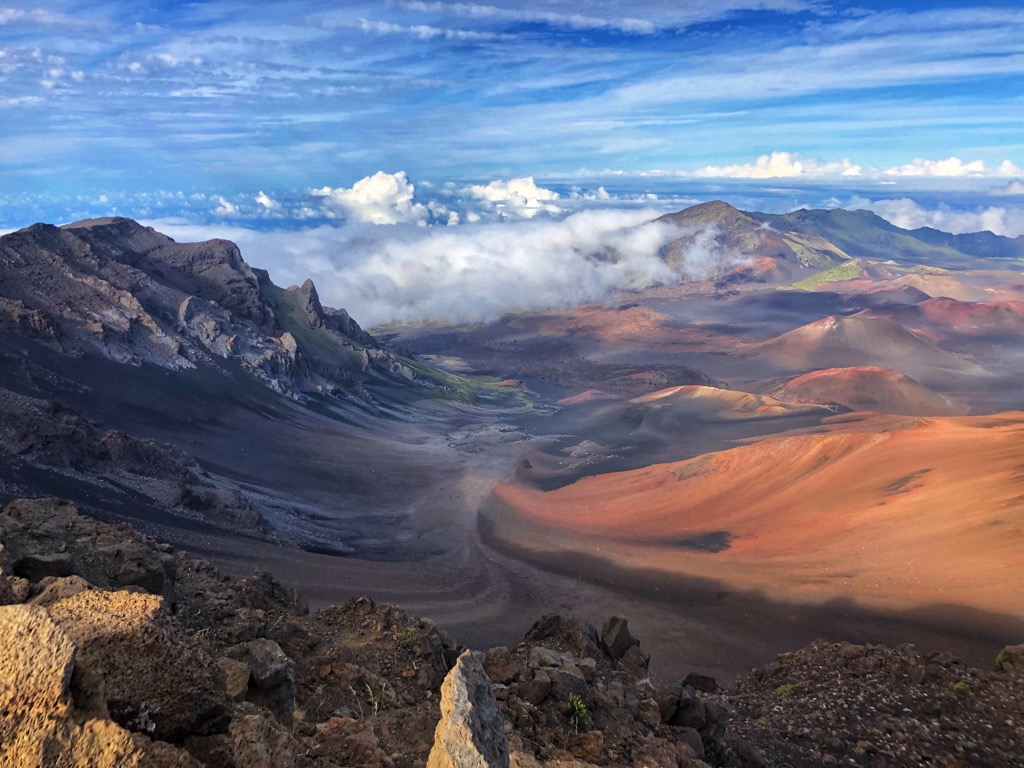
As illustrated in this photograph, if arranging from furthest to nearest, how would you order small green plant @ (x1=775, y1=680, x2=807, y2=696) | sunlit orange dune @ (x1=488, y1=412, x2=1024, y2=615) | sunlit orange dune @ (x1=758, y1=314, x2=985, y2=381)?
sunlit orange dune @ (x1=758, y1=314, x2=985, y2=381), sunlit orange dune @ (x1=488, y1=412, x2=1024, y2=615), small green plant @ (x1=775, y1=680, x2=807, y2=696)

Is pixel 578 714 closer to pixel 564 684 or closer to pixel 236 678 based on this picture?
pixel 564 684

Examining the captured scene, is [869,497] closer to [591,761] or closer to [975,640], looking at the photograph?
[975,640]

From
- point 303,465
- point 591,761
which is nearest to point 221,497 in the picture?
point 303,465

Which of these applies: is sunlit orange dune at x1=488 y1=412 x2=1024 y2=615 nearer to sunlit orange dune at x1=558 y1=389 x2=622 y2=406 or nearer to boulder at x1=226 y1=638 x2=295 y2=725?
boulder at x1=226 y1=638 x2=295 y2=725

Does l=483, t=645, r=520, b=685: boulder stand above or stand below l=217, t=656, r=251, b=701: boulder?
below

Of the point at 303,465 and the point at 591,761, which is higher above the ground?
the point at 591,761

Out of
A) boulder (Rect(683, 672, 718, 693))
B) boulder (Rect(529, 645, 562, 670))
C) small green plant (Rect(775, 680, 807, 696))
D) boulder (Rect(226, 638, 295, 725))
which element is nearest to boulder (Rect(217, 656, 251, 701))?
boulder (Rect(226, 638, 295, 725))
